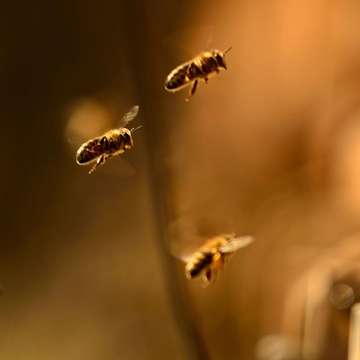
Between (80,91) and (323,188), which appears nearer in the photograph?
(80,91)

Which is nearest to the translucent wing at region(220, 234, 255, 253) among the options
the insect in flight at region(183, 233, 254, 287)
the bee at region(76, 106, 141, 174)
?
the insect in flight at region(183, 233, 254, 287)

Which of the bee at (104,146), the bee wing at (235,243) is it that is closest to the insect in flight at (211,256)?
the bee wing at (235,243)

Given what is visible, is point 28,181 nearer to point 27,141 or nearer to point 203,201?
point 27,141

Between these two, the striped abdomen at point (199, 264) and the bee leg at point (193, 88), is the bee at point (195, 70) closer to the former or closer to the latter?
the bee leg at point (193, 88)

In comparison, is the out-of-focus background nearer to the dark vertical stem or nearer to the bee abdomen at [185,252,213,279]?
the dark vertical stem

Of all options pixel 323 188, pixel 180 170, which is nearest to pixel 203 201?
pixel 180 170

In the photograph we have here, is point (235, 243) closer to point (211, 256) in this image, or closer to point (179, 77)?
point (211, 256)
